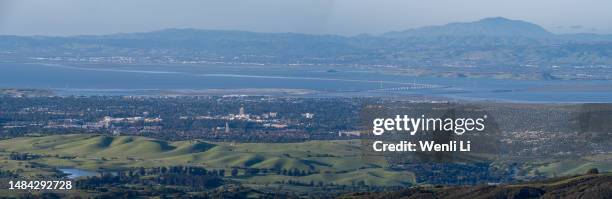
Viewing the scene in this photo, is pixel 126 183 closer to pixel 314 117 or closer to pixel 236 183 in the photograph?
pixel 236 183

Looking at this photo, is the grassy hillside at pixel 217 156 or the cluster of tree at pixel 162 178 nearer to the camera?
the cluster of tree at pixel 162 178

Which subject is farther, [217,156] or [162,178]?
[217,156]

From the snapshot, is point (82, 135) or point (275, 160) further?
point (82, 135)

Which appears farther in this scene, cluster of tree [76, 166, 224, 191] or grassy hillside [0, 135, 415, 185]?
grassy hillside [0, 135, 415, 185]

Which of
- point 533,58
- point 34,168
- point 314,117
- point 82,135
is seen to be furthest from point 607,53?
point 34,168

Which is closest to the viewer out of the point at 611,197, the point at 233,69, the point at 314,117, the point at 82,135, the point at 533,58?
the point at 611,197

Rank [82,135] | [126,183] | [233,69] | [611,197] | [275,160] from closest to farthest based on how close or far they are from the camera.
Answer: [611,197]
[126,183]
[275,160]
[82,135]
[233,69]

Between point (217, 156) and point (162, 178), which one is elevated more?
point (162, 178)
